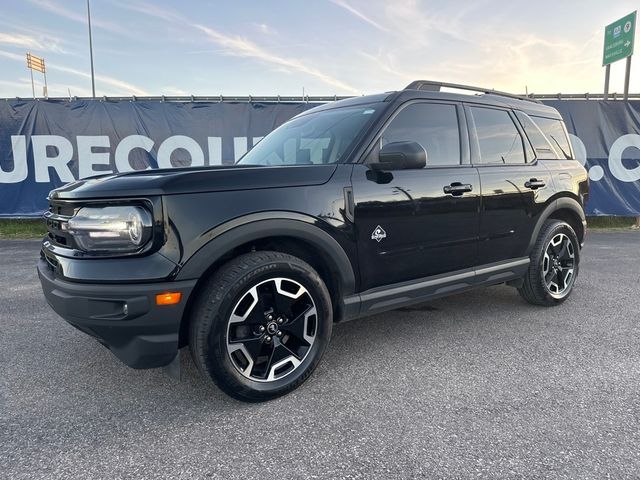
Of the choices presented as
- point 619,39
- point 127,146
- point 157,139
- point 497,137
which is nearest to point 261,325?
point 497,137

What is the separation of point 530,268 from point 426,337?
1.28 m

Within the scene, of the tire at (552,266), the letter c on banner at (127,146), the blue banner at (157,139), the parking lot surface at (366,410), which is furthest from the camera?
the letter c on banner at (127,146)

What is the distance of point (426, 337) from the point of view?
3420 millimetres

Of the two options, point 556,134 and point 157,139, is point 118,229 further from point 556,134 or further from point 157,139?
point 157,139

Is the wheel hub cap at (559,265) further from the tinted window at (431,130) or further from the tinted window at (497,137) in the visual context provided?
the tinted window at (431,130)

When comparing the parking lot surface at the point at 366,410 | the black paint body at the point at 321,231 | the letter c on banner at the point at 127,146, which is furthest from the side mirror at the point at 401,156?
the letter c on banner at the point at 127,146

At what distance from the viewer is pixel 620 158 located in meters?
9.03

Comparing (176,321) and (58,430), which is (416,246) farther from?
(58,430)

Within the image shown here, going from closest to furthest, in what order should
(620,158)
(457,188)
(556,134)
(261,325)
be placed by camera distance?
(261,325), (457,188), (556,134), (620,158)

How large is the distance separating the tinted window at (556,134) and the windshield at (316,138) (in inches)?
81.3

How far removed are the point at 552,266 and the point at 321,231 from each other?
8.79 ft

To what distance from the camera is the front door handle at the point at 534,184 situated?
3694 millimetres

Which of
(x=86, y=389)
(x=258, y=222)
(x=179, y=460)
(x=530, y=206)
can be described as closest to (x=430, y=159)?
(x=530, y=206)

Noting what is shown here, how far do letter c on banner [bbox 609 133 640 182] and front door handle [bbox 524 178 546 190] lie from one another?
6784 mm
